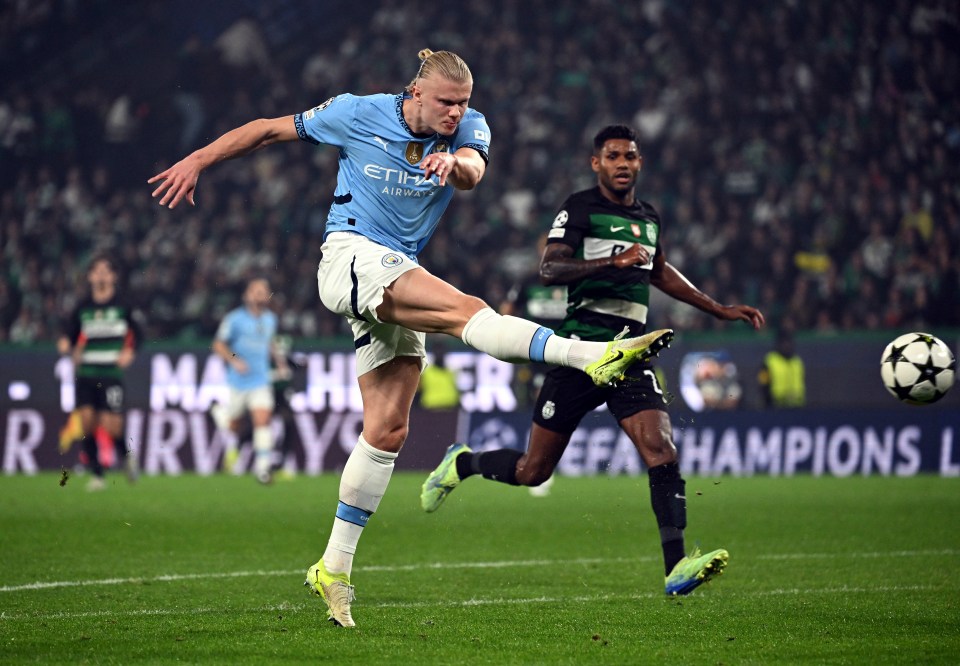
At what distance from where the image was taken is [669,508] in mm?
6676

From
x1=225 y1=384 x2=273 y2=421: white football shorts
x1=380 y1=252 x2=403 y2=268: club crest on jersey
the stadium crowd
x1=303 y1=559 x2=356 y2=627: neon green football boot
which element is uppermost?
the stadium crowd

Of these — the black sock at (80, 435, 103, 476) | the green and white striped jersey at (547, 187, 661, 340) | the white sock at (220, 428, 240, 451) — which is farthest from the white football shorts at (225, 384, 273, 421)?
the green and white striped jersey at (547, 187, 661, 340)

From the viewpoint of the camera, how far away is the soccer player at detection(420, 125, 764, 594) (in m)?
6.82

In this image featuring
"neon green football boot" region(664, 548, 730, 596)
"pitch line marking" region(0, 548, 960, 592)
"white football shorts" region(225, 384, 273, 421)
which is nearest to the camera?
"neon green football boot" region(664, 548, 730, 596)

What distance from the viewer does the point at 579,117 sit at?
21953mm

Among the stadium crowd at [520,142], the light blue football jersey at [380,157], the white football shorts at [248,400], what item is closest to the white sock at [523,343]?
the light blue football jersey at [380,157]

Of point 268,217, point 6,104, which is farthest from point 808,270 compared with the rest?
point 6,104

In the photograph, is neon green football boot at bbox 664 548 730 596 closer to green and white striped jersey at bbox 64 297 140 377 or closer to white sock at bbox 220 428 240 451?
green and white striped jersey at bbox 64 297 140 377

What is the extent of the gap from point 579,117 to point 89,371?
33.7 feet

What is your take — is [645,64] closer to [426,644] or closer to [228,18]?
[228,18]

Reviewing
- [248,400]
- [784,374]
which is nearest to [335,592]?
[248,400]

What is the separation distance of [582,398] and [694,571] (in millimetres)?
1241

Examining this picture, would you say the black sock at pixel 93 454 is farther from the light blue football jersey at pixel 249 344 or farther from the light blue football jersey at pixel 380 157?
the light blue football jersey at pixel 380 157

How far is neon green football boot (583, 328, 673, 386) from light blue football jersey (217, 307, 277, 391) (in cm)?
1082
